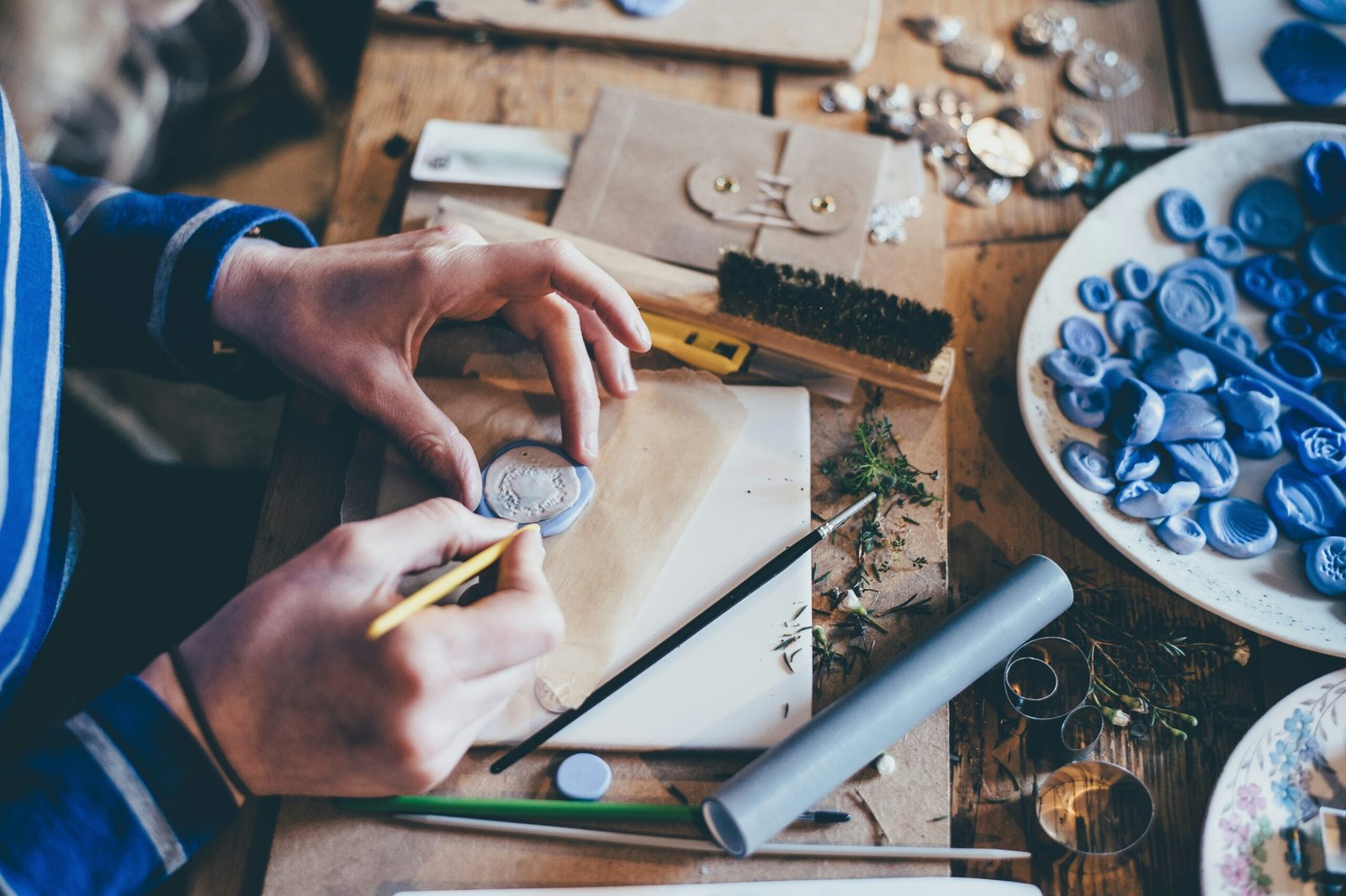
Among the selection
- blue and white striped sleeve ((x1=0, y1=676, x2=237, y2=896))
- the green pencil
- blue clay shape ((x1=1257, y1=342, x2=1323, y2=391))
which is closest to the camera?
blue and white striped sleeve ((x1=0, y1=676, x2=237, y2=896))

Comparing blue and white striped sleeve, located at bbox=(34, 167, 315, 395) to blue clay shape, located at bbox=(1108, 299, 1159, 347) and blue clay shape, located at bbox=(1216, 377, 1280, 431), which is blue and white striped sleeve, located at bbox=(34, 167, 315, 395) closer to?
blue clay shape, located at bbox=(1108, 299, 1159, 347)

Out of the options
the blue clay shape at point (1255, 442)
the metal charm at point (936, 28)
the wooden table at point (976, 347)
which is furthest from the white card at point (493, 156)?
the blue clay shape at point (1255, 442)

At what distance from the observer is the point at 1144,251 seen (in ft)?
3.80

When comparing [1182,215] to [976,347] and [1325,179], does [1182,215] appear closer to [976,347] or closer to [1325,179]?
[1325,179]

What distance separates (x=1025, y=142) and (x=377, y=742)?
1.12m

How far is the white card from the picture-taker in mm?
1220

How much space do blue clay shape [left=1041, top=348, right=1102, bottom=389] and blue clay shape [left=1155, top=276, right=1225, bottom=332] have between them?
0.12 meters

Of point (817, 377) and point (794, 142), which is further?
point (794, 142)

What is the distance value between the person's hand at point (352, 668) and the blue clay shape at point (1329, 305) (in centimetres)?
96

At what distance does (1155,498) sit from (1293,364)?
0.94 ft

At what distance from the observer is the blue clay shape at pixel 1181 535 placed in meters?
0.97

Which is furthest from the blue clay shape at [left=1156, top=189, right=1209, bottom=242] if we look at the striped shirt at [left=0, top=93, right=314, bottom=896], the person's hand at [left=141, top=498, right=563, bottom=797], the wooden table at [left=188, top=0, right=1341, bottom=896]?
the striped shirt at [left=0, top=93, right=314, bottom=896]

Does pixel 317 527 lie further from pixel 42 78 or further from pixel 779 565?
pixel 42 78

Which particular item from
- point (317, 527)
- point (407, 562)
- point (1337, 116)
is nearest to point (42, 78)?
point (317, 527)
